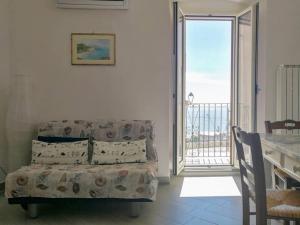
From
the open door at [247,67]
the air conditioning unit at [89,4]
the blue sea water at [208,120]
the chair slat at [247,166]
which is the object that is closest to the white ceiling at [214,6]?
the open door at [247,67]

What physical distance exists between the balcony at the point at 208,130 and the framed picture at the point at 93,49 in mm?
2158

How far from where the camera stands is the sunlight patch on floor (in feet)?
12.3

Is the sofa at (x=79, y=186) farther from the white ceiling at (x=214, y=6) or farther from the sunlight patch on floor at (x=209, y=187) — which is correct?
the white ceiling at (x=214, y=6)

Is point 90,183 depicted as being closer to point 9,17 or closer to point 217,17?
point 9,17

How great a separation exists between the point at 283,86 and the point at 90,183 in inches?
96.1

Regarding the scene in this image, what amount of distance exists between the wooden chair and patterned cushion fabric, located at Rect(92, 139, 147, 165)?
5.41ft

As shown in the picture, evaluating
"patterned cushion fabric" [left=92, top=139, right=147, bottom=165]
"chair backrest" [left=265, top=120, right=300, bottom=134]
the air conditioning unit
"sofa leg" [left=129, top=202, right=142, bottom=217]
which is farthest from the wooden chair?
the air conditioning unit

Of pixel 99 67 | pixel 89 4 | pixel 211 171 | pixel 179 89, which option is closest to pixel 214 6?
pixel 179 89

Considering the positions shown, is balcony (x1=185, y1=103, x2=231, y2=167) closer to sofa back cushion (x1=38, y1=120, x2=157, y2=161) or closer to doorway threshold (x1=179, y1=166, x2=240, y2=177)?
doorway threshold (x1=179, y1=166, x2=240, y2=177)

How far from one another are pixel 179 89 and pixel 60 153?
180cm

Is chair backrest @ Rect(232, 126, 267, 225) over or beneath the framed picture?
beneath

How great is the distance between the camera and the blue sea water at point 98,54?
13.3 ft

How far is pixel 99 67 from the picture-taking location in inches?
161

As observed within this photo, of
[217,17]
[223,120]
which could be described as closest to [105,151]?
[217,17]
